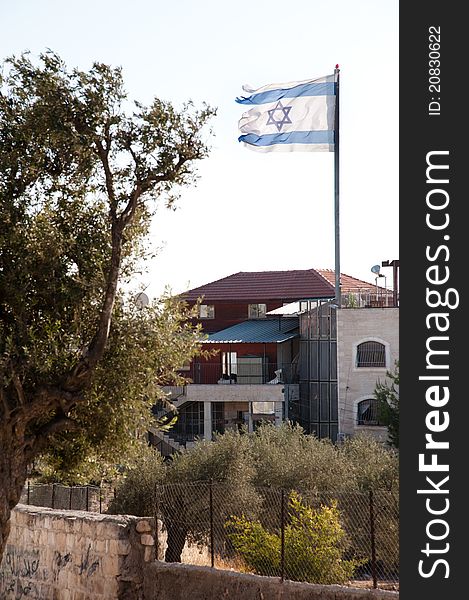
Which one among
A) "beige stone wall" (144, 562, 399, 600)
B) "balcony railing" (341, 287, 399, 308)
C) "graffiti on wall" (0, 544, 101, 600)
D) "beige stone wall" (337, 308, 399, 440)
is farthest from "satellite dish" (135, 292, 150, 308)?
"balcony railing" (341, 287, 399, 308)

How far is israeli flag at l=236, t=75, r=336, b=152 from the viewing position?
37.4m

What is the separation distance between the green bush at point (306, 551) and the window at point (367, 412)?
27.2m

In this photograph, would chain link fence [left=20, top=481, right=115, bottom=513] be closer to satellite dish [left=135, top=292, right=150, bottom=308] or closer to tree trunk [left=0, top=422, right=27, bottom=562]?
tree trunk [left=0, top=422, right=27, bottom=562]

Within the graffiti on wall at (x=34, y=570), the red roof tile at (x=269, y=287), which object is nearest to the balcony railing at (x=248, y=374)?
the red roof tile at (x=269, y=287)

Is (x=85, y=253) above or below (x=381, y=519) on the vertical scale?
above

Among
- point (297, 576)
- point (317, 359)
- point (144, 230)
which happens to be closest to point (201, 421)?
point (317, 359)

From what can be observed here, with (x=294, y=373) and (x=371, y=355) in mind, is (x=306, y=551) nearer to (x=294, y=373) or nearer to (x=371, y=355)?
(x=371, y=355)

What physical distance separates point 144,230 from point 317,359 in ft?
111

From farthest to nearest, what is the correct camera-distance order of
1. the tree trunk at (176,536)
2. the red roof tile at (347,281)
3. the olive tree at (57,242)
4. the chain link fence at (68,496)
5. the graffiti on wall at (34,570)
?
the red roof tile at (347,281) → the chain link fence at (68,496) → the tree trunk at (176,536) → the graffiti on wall at (34,570) → the olive tree at (57,242)

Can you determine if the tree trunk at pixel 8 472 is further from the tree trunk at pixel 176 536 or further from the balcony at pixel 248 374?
the balcony at pixel 248 374

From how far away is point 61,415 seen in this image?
13969mm

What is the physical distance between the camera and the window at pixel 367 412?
45.5 metres

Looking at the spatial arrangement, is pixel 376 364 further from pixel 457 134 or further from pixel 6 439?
pixel 457 134

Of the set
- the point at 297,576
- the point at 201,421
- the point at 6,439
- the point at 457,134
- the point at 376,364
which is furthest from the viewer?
the point at 201,421
